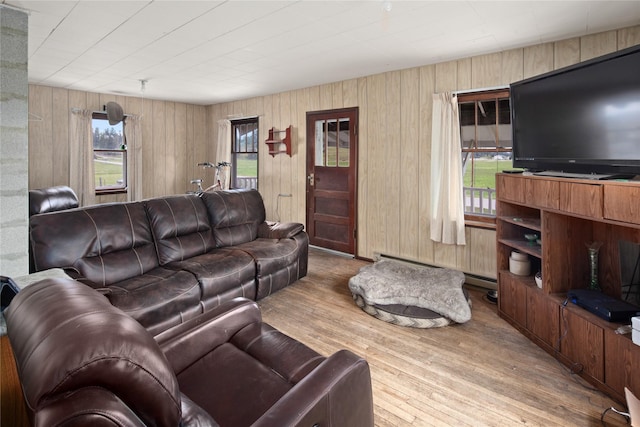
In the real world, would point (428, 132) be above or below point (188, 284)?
above

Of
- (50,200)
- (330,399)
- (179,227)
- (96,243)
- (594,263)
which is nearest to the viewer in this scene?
(330,399)

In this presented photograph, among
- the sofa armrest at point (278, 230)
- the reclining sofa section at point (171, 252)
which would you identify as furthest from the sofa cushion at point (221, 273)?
the sofa armrest at point (278, 230)

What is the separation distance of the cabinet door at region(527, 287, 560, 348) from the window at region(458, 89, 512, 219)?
142 cm

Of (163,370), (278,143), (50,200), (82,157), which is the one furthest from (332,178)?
(163,370)

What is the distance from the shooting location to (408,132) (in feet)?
14.2

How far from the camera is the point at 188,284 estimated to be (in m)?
2.75

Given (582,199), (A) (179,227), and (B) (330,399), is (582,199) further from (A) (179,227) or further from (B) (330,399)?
(A) (179,227)

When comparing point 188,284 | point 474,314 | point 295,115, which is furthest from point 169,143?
point 474,314

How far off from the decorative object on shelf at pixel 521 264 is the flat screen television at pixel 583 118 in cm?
73

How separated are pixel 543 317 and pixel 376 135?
290 cm

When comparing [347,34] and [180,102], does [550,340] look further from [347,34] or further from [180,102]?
[180,102]

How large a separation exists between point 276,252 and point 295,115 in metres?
2.84

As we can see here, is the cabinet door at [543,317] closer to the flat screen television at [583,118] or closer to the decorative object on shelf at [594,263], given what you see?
the decorative object on shelf at [594,263]

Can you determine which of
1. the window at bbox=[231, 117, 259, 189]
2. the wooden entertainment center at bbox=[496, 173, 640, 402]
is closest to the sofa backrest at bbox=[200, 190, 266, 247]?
the window at bbox=[231, 117, 259, 189]
